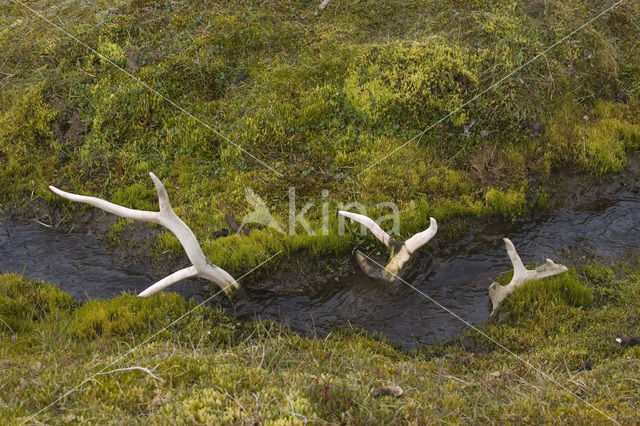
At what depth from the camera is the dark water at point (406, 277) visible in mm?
7648

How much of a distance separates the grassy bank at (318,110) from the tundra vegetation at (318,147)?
0.04m

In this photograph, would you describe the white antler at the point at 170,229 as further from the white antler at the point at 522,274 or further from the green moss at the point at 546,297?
the green moss at the point at 546,297

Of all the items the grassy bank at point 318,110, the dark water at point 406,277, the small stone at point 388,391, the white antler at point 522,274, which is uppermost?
the grassy bank at point 318,110

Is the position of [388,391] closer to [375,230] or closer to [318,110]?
[375,230]

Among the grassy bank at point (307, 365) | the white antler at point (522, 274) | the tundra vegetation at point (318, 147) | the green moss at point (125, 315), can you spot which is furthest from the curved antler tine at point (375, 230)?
the green moss at point (125, 315)

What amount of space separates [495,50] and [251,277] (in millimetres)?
6405

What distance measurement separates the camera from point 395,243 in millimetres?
7914

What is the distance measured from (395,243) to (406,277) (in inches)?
25.5

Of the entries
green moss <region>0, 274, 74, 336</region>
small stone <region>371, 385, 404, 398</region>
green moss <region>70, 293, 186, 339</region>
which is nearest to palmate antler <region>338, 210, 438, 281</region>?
green moss <region>70, 293, 186, 339</region>

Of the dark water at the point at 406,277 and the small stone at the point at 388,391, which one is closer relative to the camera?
the small stone at the point at 388,391

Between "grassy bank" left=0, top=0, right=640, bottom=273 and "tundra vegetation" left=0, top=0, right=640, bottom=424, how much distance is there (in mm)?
40

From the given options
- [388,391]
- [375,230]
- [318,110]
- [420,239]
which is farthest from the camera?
[318,110]

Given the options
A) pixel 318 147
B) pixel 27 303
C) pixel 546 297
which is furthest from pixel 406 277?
pixel 27 303

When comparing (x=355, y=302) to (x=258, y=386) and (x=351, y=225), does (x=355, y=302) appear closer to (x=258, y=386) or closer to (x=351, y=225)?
(x=351, y=225)
